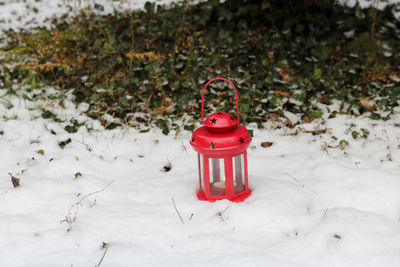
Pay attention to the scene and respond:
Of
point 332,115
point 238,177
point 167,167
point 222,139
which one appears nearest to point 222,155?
point 222,139

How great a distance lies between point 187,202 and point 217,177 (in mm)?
285

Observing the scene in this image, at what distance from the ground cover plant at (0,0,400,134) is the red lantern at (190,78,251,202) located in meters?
1.00

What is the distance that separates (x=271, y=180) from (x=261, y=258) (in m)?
0.82

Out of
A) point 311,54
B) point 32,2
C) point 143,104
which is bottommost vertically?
point 143,104

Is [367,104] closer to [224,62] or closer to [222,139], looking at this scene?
[224,62]

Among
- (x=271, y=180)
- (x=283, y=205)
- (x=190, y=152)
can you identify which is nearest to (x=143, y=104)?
(x=190, y=152)

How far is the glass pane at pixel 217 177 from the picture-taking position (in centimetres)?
256

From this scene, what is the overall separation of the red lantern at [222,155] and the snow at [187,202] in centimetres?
9

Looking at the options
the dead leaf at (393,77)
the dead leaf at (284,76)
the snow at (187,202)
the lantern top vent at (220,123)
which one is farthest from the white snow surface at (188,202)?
the dead leaf at (393,77)

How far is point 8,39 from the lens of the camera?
19.7 ft

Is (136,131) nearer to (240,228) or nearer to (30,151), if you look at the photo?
(30,151)

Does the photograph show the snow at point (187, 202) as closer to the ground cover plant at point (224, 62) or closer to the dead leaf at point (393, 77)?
the ground cover plant at point (224, 62)

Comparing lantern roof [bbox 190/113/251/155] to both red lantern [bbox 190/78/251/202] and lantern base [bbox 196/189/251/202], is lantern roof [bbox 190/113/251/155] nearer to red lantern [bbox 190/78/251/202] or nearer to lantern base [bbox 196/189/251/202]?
red lantern [bbox 190/78/251/202]

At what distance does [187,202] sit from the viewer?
249cm
